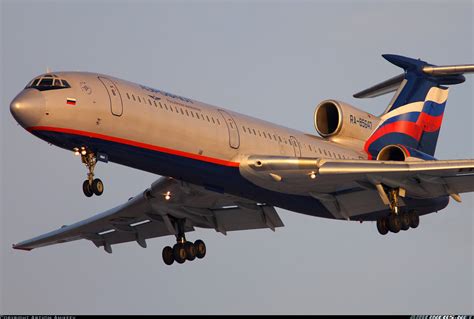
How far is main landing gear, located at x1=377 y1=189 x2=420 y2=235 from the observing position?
1231 inches

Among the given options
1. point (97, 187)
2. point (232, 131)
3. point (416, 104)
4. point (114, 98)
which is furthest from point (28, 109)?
point (416, 104)

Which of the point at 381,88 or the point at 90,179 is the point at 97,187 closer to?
the point at 90,179

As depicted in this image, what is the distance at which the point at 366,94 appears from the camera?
37.1m

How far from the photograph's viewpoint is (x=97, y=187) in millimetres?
27234

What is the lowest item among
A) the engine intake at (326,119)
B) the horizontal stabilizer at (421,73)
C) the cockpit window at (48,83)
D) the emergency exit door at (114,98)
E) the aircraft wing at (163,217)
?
the aircraft wing at (163,217)

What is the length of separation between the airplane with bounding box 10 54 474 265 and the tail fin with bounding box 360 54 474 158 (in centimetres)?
4

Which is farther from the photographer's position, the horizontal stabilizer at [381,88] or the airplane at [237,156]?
the horizontal stabilizer at [381,88]

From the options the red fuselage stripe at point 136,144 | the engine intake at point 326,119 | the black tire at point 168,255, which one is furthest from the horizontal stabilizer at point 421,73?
the red fuselage stripe at point 136,144

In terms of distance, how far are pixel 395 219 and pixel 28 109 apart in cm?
1103

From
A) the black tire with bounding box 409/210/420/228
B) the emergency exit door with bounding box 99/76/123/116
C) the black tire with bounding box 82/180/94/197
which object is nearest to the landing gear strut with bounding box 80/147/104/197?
the black tire with bounding box 82/180/94/197

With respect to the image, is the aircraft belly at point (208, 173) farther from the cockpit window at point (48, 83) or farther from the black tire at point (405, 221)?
the cockpit window at point (48, 83)

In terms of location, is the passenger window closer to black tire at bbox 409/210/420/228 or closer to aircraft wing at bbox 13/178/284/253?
aircraft wing at bbox 13/178/284/253

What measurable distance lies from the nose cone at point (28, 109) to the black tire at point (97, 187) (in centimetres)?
204

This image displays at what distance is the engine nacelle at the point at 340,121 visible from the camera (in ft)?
108
